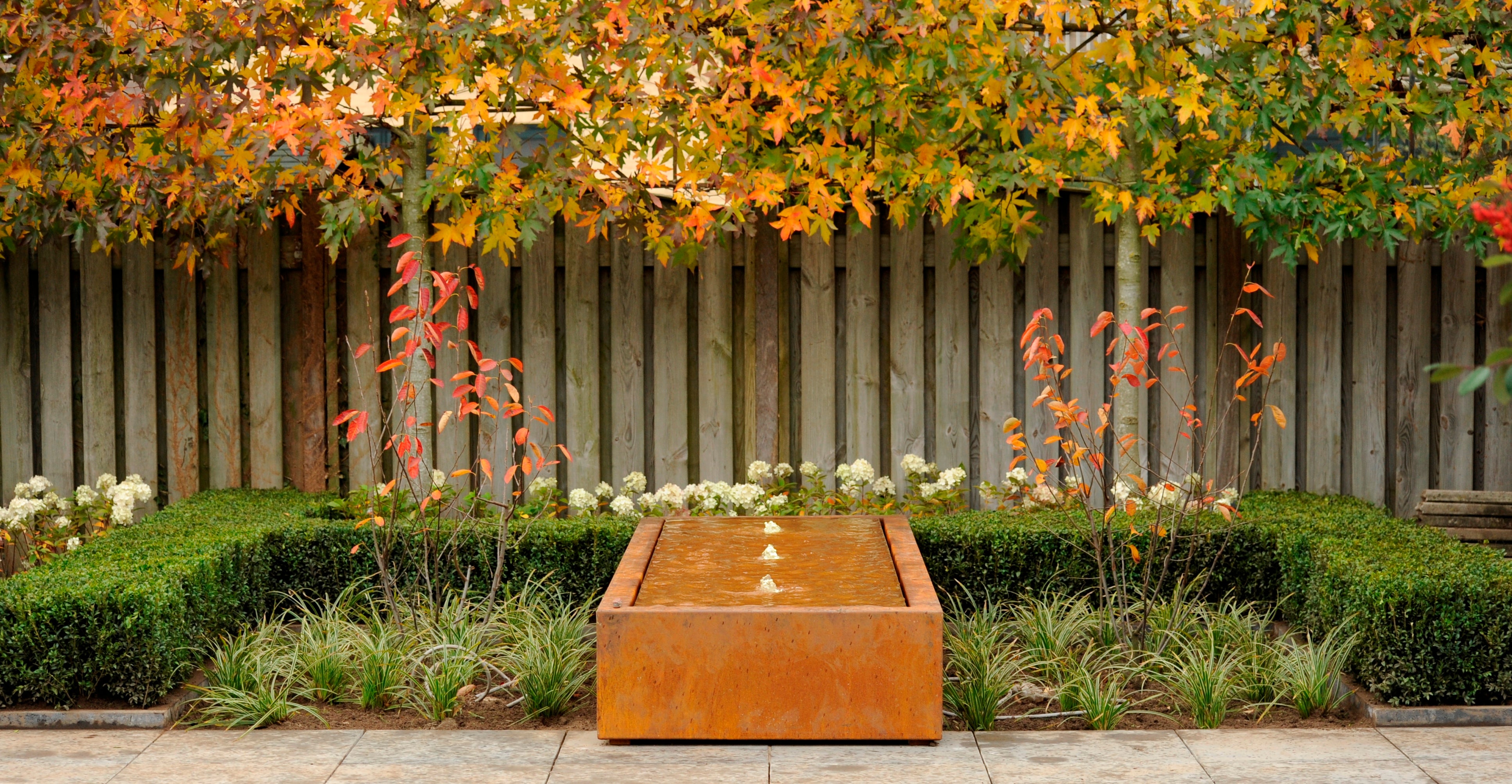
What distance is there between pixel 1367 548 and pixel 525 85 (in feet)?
12.9

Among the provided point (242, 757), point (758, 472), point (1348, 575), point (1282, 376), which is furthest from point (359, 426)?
point (1282, 376)

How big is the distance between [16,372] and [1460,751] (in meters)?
7.00

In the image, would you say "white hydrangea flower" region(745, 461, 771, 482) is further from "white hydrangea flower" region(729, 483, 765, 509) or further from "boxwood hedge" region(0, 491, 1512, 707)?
"boxwood hedge" region(0, 491, 1512, 707)

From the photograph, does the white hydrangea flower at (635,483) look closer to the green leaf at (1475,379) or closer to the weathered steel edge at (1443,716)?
the weathered steel edge at (1443,716)

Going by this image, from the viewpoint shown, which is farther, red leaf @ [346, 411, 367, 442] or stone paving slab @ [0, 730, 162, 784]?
red leaf @ [346, 411, 367, 442]

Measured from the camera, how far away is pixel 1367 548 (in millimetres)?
5199

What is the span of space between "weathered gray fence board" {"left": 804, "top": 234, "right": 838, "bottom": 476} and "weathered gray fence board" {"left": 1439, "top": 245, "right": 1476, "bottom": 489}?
3068 millimetres

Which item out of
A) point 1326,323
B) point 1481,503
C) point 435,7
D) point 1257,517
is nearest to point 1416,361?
point 1326,323

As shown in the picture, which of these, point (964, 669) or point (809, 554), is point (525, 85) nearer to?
point (809, 554)

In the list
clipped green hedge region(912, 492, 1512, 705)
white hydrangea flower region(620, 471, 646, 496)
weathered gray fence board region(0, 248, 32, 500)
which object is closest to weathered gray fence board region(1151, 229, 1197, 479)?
clipped green hedge region(912, 492, 1512, 705)

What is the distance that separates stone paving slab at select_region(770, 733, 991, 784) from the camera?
393 cm

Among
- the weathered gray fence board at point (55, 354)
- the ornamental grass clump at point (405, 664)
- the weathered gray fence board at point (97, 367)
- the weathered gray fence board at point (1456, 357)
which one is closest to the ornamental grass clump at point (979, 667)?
the ornamental grass clump at point (405, 664)

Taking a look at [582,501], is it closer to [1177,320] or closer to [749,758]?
[749,758]

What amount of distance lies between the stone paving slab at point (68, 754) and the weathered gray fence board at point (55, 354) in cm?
333
